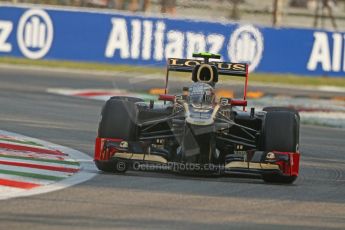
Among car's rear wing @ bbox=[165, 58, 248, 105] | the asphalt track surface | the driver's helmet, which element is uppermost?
car's rear wing @ bbox=[165, 58, 248, 105]

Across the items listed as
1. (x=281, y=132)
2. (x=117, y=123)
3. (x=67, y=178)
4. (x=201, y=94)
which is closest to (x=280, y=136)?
(x=281, y=132)

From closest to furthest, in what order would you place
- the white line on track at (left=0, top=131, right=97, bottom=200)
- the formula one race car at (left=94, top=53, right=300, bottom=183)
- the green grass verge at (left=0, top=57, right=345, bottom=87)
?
the white line on track at (left=0, top=131, right=97, bottom=200), the formula one race car at (left=94, top=53, right=300, bottom=183), the green grass verge at (left=0, top=57, right=345, bottom=87)

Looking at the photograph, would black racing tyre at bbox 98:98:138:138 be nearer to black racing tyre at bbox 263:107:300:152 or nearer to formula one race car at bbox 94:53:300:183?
formula one race car at bbox 94:53:300:183

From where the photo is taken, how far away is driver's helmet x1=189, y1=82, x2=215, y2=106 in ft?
37.8

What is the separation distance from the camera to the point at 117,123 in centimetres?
1166

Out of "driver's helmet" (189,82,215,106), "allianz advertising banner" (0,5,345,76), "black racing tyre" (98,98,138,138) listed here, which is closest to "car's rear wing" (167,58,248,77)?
"driver's helmet" (189,82,215,106)

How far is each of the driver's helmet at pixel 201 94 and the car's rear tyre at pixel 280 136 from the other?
2.21 feet

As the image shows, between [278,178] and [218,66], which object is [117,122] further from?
[278,178]

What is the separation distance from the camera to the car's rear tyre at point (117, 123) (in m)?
11.6

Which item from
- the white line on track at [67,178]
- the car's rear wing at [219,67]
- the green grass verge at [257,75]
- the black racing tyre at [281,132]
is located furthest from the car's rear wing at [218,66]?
the green grass verge at [257,75]

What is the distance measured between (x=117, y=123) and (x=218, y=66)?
153 cm

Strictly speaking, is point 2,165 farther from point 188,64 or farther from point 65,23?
point 65,23

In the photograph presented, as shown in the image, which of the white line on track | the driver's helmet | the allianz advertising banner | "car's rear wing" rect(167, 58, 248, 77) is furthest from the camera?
the allianz advertising banner

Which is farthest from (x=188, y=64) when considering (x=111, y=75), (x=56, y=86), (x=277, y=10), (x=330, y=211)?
(x=277, y=10)
